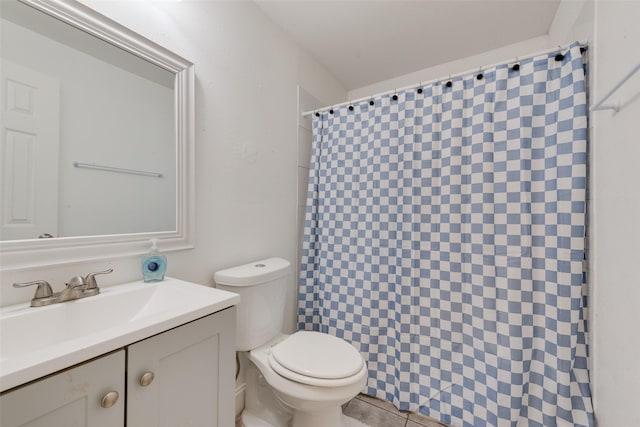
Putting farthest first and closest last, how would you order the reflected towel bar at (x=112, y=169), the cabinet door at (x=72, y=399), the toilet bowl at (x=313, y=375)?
the toilet bowl at (x=313, y=375), the reflected towel bar at (x=112, y=169), the cabinet door at (x=72, y=399)

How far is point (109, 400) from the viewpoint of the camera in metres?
0.55

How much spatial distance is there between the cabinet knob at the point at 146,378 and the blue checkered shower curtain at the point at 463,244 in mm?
1197

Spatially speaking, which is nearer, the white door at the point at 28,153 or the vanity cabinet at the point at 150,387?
the vanity cabinet at the point at 150,387

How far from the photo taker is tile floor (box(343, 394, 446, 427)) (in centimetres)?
137

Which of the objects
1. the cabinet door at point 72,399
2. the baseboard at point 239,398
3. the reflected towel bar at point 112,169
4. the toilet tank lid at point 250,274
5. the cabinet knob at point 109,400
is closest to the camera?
the cabinet door at point 72,399

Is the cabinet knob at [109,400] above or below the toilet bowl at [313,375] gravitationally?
above

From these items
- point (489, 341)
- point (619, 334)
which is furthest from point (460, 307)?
point (619, 334)

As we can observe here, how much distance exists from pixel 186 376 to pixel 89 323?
34cm

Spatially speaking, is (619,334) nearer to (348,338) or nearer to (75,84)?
(348,338)

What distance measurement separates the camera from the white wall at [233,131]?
41.8 inches

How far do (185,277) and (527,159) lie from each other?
1631 mm

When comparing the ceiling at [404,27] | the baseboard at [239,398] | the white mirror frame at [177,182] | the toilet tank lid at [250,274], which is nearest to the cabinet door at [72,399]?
the white mirror frame at [177,182]

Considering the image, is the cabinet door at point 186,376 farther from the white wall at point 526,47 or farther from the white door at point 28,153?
the white wall at point 526,47

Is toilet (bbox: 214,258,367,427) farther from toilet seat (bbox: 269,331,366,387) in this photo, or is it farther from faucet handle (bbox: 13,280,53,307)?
faucet handle (bbox: 13,280,53,307)
